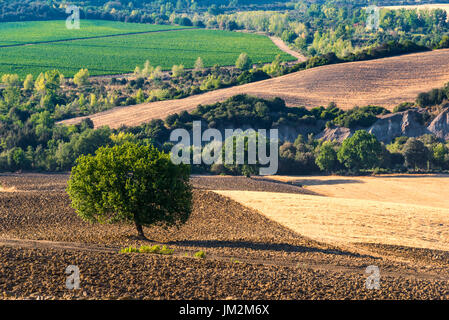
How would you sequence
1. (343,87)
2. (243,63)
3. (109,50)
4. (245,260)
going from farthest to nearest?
(109,50), (243,63), (343,87), (245,260)

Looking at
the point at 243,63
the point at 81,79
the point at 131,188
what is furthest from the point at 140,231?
the point at 243,63

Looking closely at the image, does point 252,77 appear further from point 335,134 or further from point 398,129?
point 398,129

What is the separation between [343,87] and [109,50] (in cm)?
8248

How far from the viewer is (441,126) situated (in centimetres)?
8356

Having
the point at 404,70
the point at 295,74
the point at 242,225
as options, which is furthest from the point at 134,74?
the point at 242,225

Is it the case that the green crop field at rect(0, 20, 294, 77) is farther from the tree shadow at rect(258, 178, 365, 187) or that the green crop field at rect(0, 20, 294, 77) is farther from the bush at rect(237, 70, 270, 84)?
the tree shadow at rect(258, 178, 365, 187)

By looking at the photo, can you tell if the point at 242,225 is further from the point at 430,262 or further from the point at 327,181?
the point at 327,181

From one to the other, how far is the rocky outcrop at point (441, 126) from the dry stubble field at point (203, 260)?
2021 inches

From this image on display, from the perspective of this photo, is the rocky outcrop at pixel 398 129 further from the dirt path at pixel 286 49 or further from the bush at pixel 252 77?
the dirt path at pixel 286 49

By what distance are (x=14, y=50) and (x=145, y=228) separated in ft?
444

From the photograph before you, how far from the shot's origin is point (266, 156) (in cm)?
6206

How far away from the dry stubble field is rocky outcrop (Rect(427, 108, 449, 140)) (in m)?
51.3

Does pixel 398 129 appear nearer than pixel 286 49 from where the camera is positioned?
Yes
